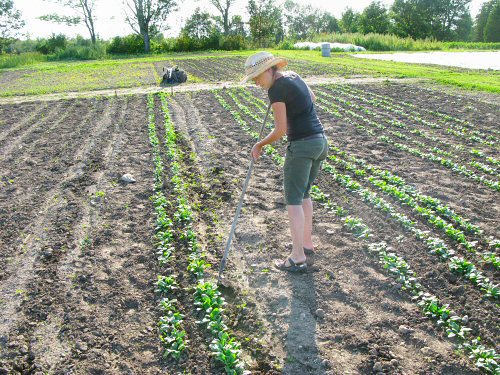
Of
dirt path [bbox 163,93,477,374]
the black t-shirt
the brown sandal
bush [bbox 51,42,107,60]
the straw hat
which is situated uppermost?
bush [bbox 51,42,107,60]

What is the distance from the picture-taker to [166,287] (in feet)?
13.6

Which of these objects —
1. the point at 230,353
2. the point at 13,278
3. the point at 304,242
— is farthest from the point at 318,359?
the point at 13,278

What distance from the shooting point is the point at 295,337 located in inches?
139

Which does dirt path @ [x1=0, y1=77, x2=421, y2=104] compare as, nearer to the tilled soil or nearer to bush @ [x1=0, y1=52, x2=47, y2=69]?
the tilled soil

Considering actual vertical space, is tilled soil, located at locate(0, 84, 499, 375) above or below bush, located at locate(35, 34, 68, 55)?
below

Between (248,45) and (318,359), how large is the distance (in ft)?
149

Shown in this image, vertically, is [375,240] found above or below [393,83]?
below

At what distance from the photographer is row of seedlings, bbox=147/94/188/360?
3.48 meters

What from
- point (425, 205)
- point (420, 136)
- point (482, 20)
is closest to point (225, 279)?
point (425, 205)

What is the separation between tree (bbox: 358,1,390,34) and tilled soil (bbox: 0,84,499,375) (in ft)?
219

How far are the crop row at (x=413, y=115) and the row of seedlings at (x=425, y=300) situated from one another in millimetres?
4967

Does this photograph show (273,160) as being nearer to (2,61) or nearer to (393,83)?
(393,83)

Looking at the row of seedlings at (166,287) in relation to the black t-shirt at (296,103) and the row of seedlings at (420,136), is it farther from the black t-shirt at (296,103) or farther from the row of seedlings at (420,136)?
the row of seedlings at (420,136)

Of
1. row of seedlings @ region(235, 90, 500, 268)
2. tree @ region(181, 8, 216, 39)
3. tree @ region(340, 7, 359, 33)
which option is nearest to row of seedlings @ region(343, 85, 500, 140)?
row of seedlings @ region(235, 90, 500, 268)
